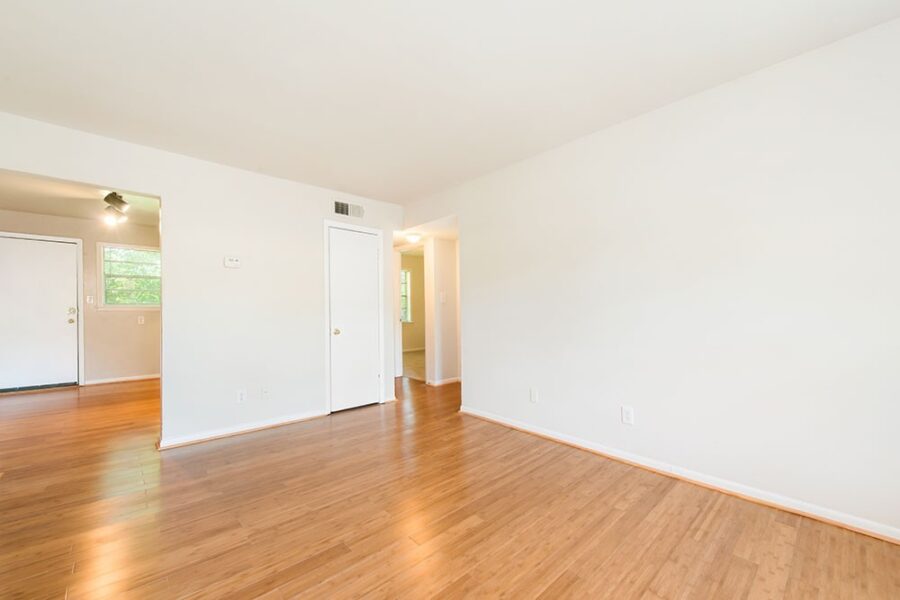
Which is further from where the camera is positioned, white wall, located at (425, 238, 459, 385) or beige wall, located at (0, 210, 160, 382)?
white wall, located at (425, 238, 459, 385)

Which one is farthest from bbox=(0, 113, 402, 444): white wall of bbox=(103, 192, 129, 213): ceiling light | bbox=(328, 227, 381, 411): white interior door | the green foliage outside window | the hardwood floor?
the green foliage outside window

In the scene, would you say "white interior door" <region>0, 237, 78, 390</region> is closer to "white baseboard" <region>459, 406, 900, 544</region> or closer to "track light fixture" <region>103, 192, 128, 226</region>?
"track light fixture" <region>103, 192, 128, 226</region>

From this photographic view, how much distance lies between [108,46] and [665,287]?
366 centimetres

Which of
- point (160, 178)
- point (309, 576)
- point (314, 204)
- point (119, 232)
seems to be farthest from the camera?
point (119, 232)

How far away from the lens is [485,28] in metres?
1.81

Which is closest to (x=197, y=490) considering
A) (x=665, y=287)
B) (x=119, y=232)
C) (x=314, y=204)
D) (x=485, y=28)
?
(x=314, y=204)

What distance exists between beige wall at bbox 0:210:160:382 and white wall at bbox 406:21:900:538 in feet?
21.7

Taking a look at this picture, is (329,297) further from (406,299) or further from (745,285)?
(406,299)

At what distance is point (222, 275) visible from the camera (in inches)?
136

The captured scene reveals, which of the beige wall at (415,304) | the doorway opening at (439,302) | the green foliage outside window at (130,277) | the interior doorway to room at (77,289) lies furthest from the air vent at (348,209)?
the beige wall at (415,304)

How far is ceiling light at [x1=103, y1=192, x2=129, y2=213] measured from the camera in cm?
421

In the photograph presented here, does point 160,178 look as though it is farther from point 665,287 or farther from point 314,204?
point 665,287

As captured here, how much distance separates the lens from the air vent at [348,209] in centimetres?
425

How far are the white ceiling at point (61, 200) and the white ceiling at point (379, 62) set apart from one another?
1825mm
